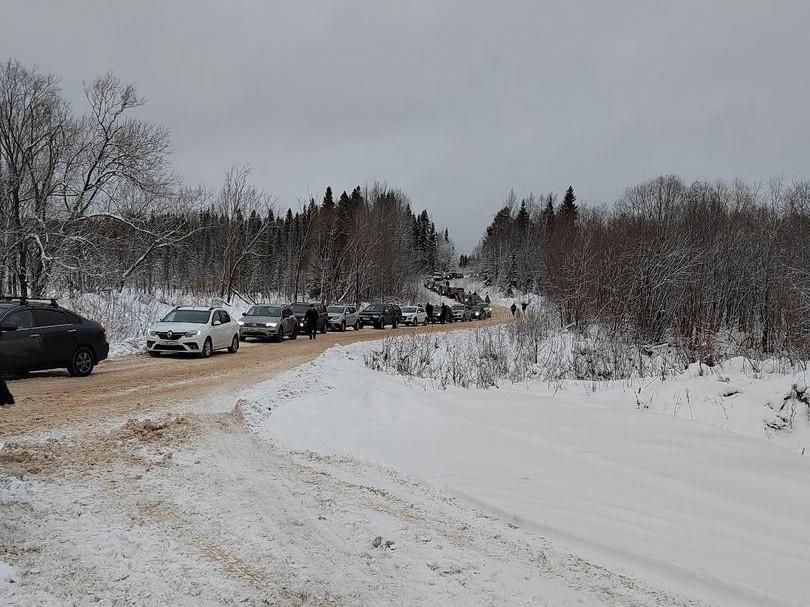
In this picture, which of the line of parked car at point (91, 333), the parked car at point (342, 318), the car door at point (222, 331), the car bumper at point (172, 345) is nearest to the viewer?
the line of parked car at point (91, 333)

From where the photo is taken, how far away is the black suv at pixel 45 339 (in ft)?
37.7

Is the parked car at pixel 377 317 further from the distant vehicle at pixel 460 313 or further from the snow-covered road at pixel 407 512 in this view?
the snow-covered road at pixel 407 512

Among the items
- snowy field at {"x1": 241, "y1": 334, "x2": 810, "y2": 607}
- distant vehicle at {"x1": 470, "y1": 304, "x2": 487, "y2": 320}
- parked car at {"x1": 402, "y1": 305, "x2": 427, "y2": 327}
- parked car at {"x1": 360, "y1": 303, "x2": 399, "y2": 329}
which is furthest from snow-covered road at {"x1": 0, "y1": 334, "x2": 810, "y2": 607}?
distant vehicle at {"x1": 470, "y1": 304, "x2": 487, "y2": 320}

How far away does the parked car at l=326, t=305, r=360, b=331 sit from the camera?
121 feet

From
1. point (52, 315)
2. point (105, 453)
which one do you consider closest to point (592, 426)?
point (105, 453)

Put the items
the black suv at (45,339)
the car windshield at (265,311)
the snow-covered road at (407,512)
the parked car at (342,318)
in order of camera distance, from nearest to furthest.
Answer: the snow-covered road at (407,512) < the black suv at (45,339) < the car windshield at (265,311) < the parked car at (342,318)

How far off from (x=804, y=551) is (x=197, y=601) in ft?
14.9

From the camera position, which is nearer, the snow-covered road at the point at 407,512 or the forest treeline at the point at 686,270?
the snow-covered road at the point at 407,512

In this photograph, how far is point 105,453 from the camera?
6.36 meters

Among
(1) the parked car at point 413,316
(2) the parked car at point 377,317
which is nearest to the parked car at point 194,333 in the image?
(2) the parked car at point 377,317

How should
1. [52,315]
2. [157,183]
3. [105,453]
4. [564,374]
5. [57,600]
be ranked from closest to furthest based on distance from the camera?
1. [57,600]
2. [105,453]
3. [52,315]
4. [564,374]
5. [157,183]

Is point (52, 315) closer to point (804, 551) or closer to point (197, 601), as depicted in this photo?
point (197, 601)

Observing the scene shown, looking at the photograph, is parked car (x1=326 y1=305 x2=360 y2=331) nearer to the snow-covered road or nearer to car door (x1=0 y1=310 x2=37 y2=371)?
car door (x1=0 y1=310 x2=37 y2=371)

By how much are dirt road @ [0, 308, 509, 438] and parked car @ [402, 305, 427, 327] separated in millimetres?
29306
